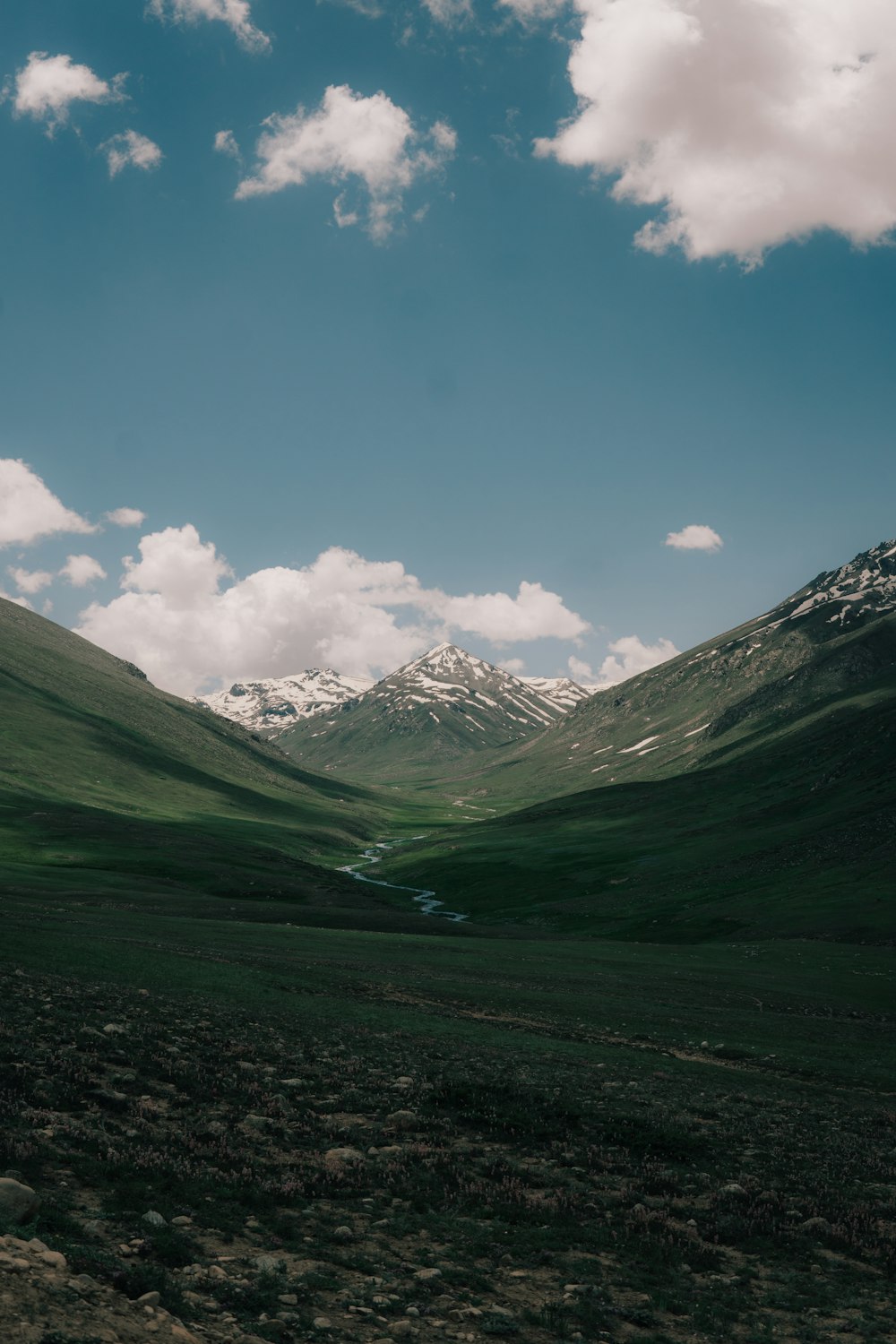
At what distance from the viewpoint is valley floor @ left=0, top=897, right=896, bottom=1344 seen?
12.7m

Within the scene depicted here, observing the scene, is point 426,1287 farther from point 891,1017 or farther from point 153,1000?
point 891,1017

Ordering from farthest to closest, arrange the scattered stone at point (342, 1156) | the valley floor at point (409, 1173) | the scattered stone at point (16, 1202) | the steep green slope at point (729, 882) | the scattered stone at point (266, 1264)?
the steep green slope at point (729, 882), the scattered stone at point (342, 1156), the scattered stone at point (266, 1264), the valley floor at point (409, 1173), the scattered stone at point (16, 1202)

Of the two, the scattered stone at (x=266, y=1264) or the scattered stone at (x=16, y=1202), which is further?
the scattered stone at (x=266, y=1264)

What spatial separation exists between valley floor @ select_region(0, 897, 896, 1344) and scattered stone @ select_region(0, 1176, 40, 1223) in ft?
0.98

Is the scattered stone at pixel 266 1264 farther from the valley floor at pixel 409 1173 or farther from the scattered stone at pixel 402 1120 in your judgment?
the scattered stone at pixel 402 1120

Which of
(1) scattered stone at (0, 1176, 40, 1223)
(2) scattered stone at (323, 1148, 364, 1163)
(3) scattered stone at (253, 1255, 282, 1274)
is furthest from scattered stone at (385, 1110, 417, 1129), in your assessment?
(1) scattered stone at (0, 1176, 40, 1223)

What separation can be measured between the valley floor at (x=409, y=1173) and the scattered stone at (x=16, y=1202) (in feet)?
0.98

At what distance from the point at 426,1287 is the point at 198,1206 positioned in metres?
4.63

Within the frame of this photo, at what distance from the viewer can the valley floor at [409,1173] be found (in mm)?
12711

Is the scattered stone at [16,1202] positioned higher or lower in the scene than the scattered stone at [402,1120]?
higher

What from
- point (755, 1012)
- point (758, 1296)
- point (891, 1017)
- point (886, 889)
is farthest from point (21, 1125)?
point (886, 889)

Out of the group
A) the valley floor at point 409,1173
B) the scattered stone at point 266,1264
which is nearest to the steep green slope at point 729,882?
the valley floor at point 409,1173

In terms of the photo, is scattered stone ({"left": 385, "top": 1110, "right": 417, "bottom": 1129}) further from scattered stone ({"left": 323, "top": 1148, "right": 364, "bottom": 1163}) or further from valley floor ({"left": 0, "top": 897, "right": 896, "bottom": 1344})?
scattered stone ({"left": 323, "top": 1148, "right": 364, "bottom": 1163})

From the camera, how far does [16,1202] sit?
12.8 metres
